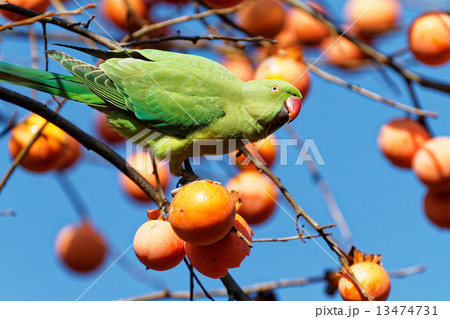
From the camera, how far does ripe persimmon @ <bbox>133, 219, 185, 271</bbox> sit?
1979 mm

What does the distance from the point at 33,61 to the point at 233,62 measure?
1.17 m

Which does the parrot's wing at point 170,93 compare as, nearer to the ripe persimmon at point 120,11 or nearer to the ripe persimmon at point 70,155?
the ripe persimmon at point 70,155

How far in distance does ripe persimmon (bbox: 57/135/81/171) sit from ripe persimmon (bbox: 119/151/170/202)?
0.31m

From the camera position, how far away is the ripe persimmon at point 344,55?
11.0ft

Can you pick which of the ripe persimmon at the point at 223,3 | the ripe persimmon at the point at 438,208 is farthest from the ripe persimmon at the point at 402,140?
the ripe persimmon at the point at 223,3

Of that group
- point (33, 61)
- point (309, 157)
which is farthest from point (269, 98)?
point (33, 61)

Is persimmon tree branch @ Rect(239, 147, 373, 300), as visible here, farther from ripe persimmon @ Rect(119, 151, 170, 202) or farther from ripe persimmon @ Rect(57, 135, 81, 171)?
ripe persimmon @ Rect(57, 135, 81, 171)

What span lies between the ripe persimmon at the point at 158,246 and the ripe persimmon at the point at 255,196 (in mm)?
708

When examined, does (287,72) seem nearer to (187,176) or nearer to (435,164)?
(187,176)

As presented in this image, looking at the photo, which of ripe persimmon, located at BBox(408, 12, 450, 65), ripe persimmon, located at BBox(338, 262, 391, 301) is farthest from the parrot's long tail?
ripe persimmon, located at BBox(408, 12, 450, 65)

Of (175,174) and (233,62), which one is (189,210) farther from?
(233,62)

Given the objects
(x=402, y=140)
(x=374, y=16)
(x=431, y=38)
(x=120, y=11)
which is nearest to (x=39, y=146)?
(x=120, y=11)

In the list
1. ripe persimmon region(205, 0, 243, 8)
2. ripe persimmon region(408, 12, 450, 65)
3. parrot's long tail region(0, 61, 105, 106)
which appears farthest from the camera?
ripe persimmon region(205, 0, 243, 8)

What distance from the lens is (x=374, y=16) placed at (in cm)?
358
